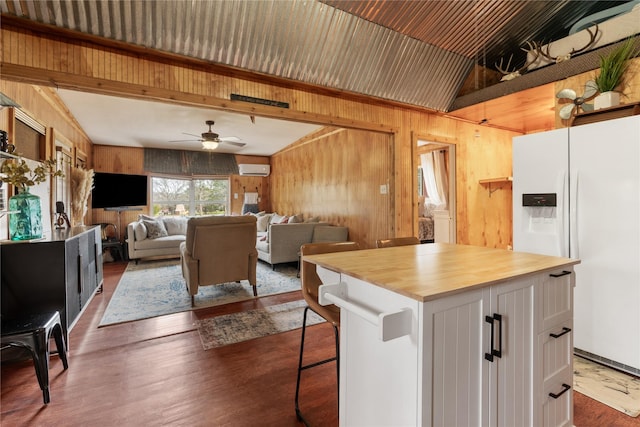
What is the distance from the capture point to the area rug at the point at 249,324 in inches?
101

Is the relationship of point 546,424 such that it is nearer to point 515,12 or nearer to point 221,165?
point 515,12

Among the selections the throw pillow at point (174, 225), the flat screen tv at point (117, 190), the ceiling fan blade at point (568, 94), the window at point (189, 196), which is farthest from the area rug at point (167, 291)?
the ceiling fan blade at point (568, 94)

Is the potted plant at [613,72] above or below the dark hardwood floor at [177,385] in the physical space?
above

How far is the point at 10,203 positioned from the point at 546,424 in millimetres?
3532

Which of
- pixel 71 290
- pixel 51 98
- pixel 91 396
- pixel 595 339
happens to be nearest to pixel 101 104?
pixel 51 98

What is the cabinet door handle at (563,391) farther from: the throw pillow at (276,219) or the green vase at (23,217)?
the throw pillow at (276,219)

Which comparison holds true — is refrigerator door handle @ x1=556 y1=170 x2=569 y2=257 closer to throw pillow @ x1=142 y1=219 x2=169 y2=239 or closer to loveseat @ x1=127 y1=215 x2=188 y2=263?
loveseat @ x1=127 y1=215 x2=188 y2=263

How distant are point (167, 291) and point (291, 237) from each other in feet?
6.54

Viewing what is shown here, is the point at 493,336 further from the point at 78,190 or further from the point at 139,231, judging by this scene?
the point at 139,231

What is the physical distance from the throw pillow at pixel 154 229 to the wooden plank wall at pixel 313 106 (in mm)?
3472

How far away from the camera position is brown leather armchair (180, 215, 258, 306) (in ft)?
10.9

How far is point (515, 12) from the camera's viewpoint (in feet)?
9.84

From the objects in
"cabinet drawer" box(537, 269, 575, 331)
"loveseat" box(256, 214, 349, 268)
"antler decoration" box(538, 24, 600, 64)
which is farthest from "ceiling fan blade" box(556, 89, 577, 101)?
"loveseat" box(256, 214, 349, 268)

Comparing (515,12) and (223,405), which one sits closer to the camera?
(223,405)
